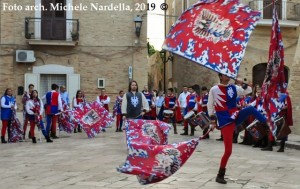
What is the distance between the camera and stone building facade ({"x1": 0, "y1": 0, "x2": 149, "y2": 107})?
22.7 metres

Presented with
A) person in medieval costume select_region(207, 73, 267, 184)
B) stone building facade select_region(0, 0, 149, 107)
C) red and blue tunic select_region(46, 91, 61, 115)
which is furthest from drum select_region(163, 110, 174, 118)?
person in medieval costume select_region(207, 73, 267, 184)

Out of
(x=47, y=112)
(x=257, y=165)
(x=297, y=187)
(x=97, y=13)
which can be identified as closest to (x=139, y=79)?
(x=97, y=13)

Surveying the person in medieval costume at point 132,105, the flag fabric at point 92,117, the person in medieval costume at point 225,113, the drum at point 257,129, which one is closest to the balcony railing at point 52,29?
the flag fabric at point 92,117

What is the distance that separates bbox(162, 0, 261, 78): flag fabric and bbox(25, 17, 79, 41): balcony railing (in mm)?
16990

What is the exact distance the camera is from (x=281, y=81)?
22.9ft

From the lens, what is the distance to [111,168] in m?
8.81

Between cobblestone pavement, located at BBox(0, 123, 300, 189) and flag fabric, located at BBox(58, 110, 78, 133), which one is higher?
flag fabric, located at BBox(58, 110, 78, 133)

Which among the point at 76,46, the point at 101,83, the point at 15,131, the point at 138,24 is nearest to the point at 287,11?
the point at 138,24

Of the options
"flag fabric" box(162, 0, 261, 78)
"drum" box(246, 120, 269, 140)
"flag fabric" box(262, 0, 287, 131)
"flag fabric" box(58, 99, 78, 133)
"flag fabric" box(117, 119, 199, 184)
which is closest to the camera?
"flag fabric" box(162, 0, 261, 78)

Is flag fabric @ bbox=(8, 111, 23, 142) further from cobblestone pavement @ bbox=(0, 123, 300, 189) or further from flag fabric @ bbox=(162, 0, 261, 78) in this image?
flag fabric @ bbox=(162, 0, 261, 78)

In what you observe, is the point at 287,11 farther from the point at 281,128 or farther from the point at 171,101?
the point at 281,128

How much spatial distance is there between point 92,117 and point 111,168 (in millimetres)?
7292

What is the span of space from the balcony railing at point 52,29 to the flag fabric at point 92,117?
7612 millimetres

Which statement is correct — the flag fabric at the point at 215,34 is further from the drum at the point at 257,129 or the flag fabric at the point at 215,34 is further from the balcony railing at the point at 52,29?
the balcony railing at the point at 52,29
